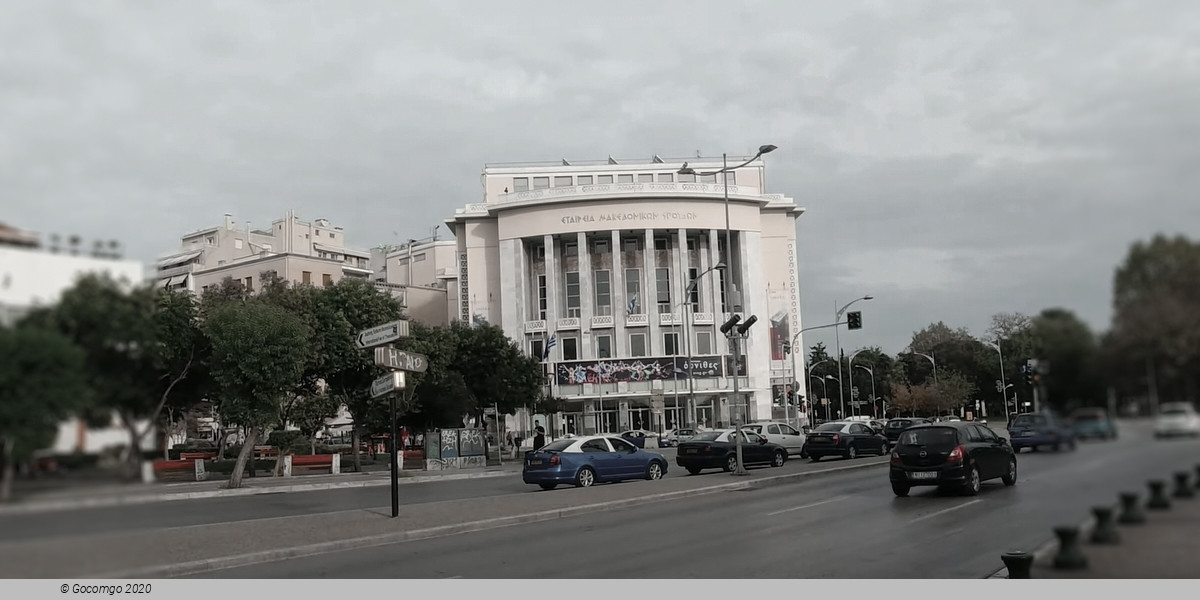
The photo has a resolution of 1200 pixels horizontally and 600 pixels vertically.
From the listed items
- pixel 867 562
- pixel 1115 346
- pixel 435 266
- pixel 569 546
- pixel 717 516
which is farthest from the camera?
pixel 435 266

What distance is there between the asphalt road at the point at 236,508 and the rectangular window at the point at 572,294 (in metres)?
48.8

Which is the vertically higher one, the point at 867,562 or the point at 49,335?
the point at 49,335

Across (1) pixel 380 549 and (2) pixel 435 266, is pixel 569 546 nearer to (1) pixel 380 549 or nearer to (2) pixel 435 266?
(1) pixel 380 549

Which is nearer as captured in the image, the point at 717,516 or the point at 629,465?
the point at 717,516

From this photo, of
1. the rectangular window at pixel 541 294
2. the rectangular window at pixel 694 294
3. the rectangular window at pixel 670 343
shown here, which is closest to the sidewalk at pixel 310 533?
the rectangular window at pixel 670 343

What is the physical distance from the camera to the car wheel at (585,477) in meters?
26.1

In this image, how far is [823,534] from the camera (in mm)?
10664

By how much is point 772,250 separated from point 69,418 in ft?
11.6

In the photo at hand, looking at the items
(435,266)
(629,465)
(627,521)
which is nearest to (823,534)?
(627,521)

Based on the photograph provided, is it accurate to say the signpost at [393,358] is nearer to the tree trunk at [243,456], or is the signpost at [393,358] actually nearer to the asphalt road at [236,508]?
the asphalt road at [236,508]

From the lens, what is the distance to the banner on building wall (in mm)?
80750

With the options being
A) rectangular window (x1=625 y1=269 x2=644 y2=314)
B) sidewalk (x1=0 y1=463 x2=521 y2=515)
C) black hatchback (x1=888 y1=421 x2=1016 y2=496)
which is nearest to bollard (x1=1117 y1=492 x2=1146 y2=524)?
black hatchback (x1=888 y1=421 x2=1016 y2=496)

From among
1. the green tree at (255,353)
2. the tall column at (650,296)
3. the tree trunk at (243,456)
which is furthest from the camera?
the tall column at (650,296)

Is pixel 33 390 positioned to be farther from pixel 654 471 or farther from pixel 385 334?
pixel 654 471
